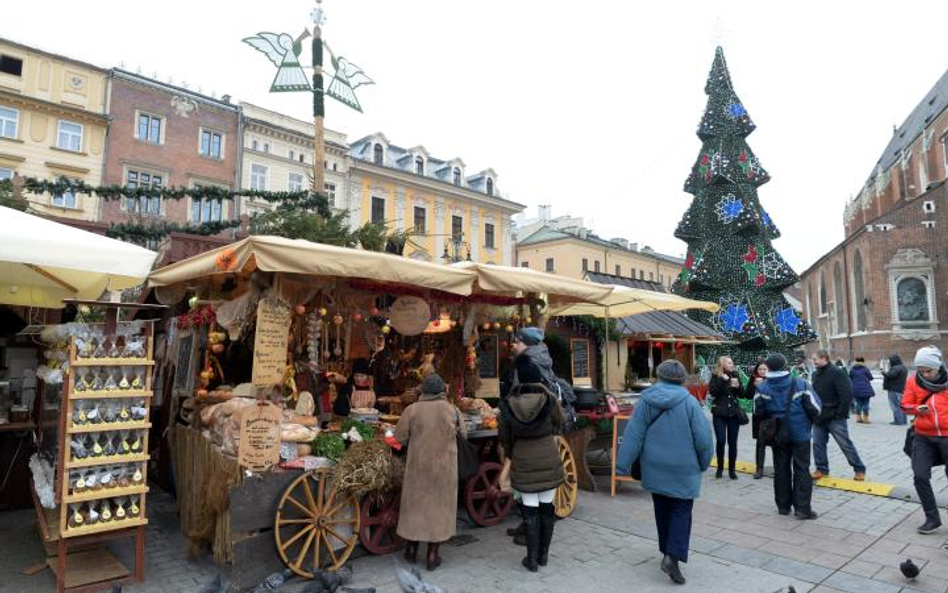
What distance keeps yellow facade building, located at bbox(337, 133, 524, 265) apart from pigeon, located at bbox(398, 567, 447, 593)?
2824cm

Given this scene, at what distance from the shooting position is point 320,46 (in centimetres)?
1161

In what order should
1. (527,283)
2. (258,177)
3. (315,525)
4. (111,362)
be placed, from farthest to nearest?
(258,177) → (527,283) → (315,525) → (111,362)

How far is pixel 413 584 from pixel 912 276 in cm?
4275

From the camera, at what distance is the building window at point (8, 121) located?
2467cm

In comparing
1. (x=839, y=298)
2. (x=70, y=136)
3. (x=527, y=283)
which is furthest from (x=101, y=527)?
(x=839, y=298)

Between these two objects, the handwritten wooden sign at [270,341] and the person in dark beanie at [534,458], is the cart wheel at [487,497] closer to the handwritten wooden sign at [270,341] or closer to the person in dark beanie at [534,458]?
the person in dark beanie at [534,458]

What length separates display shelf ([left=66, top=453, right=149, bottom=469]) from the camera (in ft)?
13.7

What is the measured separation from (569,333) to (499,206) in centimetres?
3053

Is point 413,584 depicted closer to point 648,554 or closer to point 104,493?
point 648,554

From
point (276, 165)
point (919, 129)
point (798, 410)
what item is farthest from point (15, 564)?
point (919, 129)

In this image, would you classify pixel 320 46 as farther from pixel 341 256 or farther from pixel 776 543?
pixel 776 543

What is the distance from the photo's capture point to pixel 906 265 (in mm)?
36000

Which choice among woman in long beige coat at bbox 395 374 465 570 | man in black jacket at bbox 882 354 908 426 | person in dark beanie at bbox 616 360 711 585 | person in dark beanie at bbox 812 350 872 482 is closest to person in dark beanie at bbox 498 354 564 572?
woman in long beige coat at bbox 395 374 465 570

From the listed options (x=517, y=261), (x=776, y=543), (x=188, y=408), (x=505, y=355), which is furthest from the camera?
(x=517, y=261)
